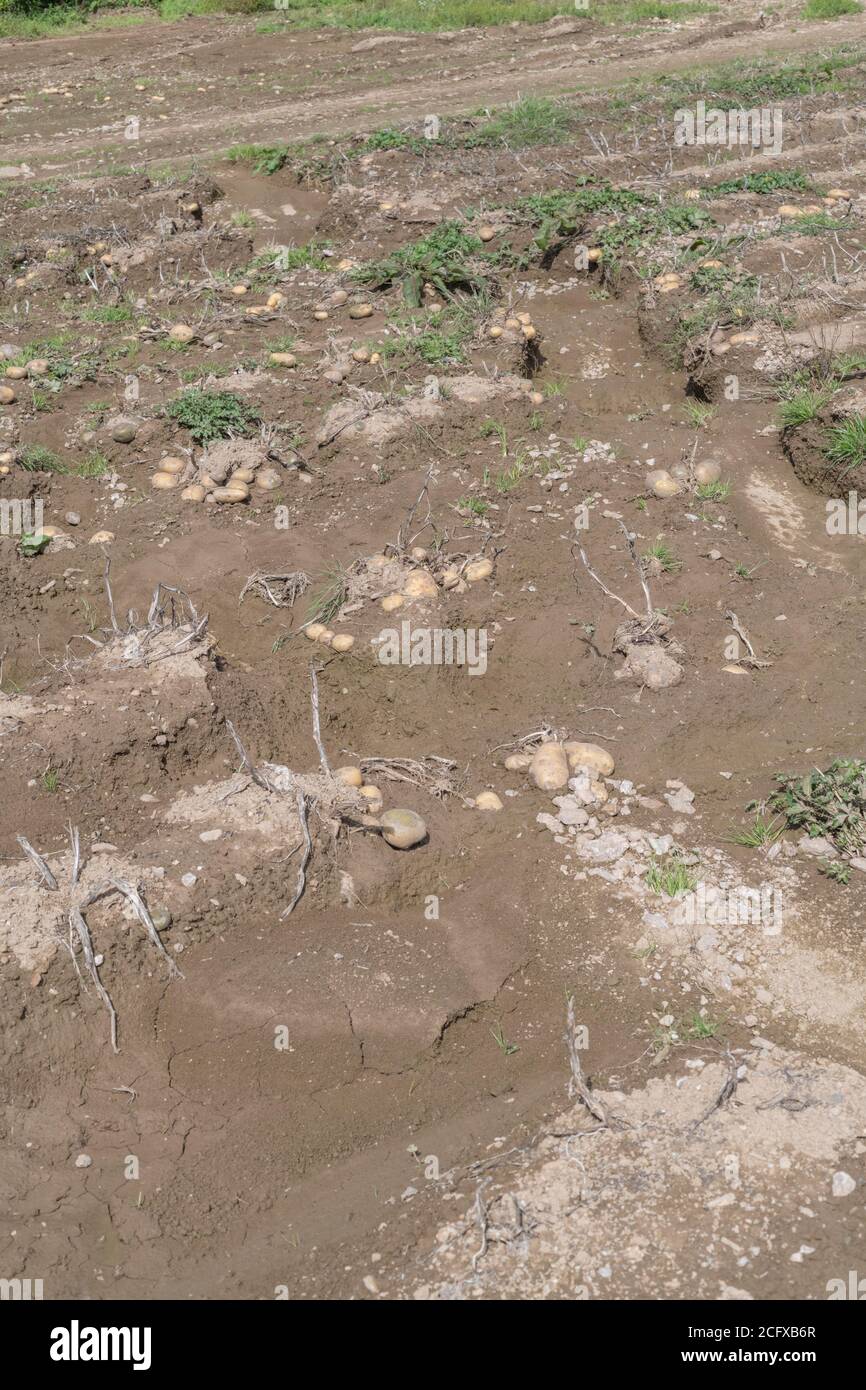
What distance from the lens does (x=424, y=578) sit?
5.46 m

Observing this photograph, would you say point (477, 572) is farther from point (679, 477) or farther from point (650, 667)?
point (679, 477)

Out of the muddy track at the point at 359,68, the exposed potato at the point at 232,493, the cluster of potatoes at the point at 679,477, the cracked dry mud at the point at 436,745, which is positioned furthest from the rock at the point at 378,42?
the cluster of potatoes at the point at 679,477

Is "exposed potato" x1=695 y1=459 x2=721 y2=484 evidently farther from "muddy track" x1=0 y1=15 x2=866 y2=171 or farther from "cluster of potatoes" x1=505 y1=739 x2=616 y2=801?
"muddy track" x1=0 y1=15 x2=866 y2=171

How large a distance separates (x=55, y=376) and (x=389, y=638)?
3.15m

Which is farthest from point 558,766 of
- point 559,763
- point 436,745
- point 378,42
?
point 378,42

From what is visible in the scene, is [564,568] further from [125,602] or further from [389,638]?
[125,602]

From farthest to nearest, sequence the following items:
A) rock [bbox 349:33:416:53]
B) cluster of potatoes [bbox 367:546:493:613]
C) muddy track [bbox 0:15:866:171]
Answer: rock [bbox 349:33:416:53]
muddy track [bbox 0:15:866:171]
cluster of potatoes [bbox 367:546:493:613]

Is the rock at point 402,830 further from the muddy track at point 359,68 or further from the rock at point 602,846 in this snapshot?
the muddy track at point 359,68

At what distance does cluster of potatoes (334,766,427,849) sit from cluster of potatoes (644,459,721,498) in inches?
98.7

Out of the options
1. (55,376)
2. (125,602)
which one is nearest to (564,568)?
(125,602)

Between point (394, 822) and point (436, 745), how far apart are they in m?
0.67

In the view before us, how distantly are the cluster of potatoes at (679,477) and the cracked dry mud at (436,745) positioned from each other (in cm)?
11

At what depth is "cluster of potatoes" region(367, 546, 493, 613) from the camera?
539 centimetres

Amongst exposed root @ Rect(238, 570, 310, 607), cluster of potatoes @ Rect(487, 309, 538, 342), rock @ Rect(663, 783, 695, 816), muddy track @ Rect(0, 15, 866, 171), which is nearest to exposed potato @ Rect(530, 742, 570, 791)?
rock @ Rect(663, 783, 695, 816)
